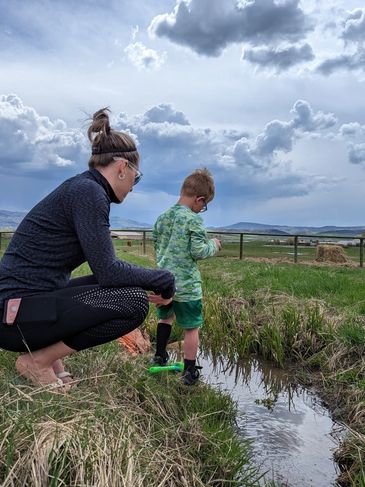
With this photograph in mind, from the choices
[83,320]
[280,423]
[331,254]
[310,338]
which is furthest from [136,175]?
[331,254]

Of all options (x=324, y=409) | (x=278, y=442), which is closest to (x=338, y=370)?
(x=324, y=409)

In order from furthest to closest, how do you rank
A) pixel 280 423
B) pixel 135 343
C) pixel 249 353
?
1. pixel 249 353
2. pixel 135 343
3. pixel 280 423

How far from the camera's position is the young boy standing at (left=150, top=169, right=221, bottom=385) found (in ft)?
14.6

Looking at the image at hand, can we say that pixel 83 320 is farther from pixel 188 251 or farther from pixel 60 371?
pixel 188 251

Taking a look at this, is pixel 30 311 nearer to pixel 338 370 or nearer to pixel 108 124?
pixel 108 124

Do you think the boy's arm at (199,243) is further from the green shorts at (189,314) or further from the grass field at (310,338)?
the grass field at (310,338)

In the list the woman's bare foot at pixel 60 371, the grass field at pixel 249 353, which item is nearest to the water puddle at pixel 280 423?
the grass field at pixel 249 353

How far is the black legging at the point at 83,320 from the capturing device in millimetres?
3150

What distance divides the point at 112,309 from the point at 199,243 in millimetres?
1352

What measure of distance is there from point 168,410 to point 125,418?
0.82 metres

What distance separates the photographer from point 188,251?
4504mm

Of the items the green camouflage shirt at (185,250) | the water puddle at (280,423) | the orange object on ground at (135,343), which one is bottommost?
the water puddle at (280,423)

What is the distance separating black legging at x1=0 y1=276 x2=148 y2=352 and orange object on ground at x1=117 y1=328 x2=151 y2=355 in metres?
1.65

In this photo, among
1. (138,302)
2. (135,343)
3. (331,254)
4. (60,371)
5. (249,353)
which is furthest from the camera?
(331,254)
